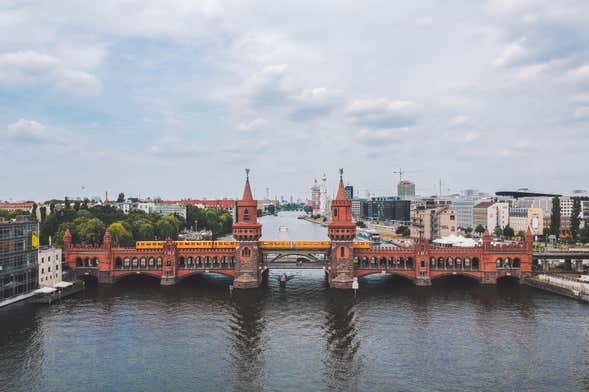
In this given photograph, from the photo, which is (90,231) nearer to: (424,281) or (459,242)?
(424,281)

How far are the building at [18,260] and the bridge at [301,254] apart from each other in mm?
15293

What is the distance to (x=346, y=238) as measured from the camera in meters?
101

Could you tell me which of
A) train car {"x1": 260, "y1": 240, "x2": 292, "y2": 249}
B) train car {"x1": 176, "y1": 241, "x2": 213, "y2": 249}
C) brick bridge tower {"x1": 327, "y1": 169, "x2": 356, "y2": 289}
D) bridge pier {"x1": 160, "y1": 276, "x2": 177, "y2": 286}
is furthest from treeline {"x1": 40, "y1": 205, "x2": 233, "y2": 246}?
brick bridge tower {"x1": 327, "y1": 169, "x2": 356, "y2": 289}

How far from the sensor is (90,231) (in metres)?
135

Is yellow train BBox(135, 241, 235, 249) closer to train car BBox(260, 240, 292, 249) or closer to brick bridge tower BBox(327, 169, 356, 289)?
train car BBox(260, 240, 292, 249)

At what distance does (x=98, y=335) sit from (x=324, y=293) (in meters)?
43.7

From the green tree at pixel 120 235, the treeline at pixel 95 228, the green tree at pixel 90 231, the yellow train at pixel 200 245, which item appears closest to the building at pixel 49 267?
the yellow train at pixel 200 245

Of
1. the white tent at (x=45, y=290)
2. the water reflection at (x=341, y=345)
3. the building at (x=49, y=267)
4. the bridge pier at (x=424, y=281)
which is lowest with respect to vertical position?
the water reflection at (x=341, y=345)

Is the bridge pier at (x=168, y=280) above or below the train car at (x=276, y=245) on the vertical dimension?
below

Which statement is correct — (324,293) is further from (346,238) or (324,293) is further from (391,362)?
(391,362)

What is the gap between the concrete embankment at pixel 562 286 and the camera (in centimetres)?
8850

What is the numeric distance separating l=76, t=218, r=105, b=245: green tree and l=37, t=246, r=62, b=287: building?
3466cm

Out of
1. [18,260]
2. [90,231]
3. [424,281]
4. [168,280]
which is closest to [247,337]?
[168,280]

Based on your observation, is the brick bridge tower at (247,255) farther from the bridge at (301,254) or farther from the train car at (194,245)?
the train car at (194,245)
